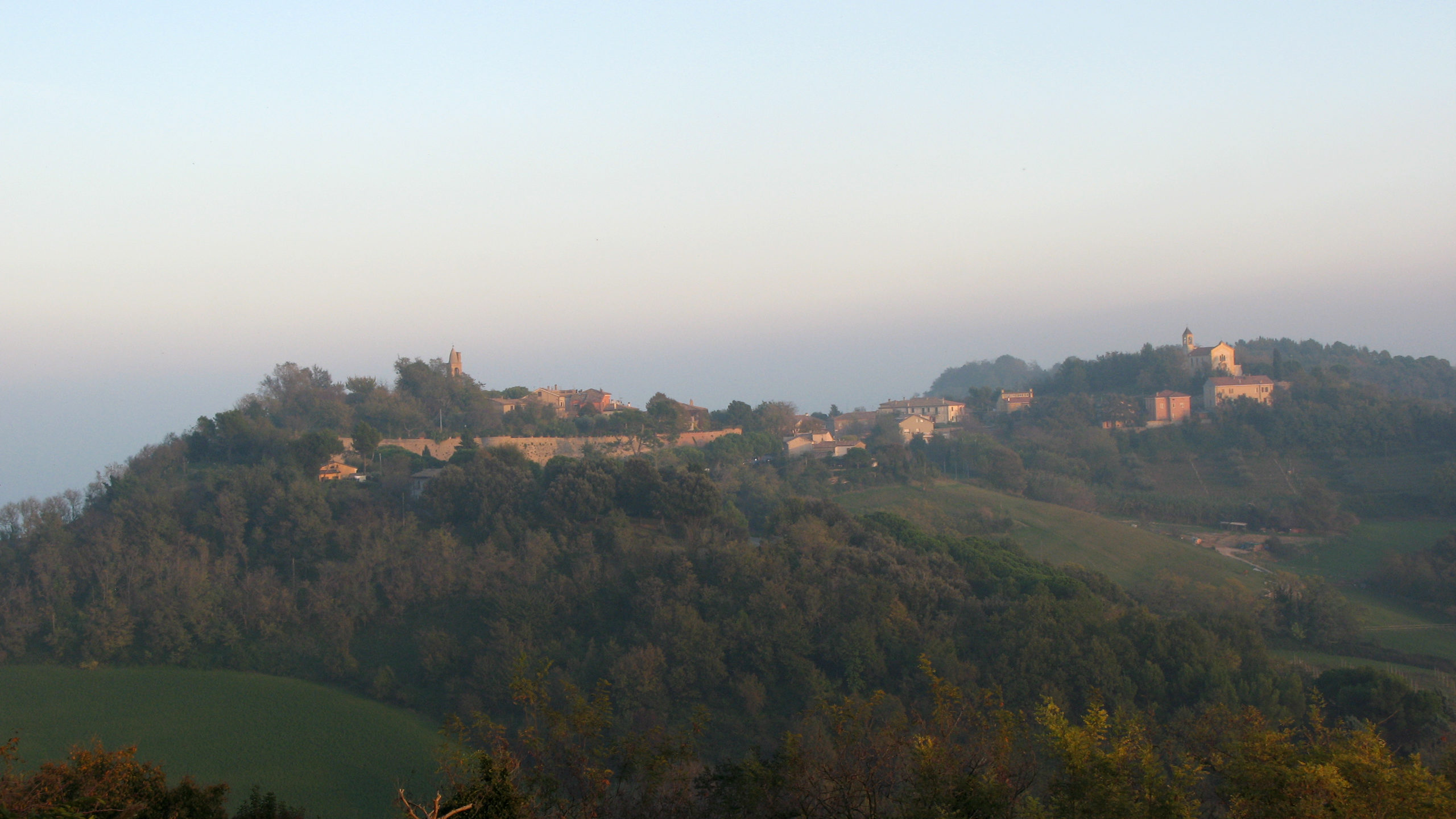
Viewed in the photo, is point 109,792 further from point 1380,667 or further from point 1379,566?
point 1379,566

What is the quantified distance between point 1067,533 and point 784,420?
55.0 feet

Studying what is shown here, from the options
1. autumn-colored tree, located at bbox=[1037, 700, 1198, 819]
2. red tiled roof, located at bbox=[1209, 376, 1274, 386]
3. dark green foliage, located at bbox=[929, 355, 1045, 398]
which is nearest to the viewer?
autumn-colored tree, located at bbox=[1037, 700, 1198, 819]

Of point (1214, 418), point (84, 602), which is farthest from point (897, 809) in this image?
point (1214, 418)

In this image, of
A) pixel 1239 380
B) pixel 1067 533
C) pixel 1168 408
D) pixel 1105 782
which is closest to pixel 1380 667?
pixel 1067 533

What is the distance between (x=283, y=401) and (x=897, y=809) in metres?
32.9

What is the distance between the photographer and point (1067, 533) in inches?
1117

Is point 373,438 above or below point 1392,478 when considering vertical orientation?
above

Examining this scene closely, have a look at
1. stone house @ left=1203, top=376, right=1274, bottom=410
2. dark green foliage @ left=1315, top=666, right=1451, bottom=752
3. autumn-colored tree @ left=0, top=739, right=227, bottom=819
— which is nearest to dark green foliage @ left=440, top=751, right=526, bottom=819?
autumn-colored tree @ left=0, top=739, right=227, bottom=819

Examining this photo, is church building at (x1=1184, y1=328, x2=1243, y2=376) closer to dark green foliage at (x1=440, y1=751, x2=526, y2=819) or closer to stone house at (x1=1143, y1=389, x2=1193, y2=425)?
stone house at (x1=1143, y1=389, x2=1193, y2=425)

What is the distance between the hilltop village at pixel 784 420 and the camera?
104 feet

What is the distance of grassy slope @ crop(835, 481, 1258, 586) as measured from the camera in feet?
81.6

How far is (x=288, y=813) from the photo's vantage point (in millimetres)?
7465

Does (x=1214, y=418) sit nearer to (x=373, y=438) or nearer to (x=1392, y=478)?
(x=1392, y=478)

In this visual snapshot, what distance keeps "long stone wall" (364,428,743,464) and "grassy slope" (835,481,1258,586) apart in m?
8.71
